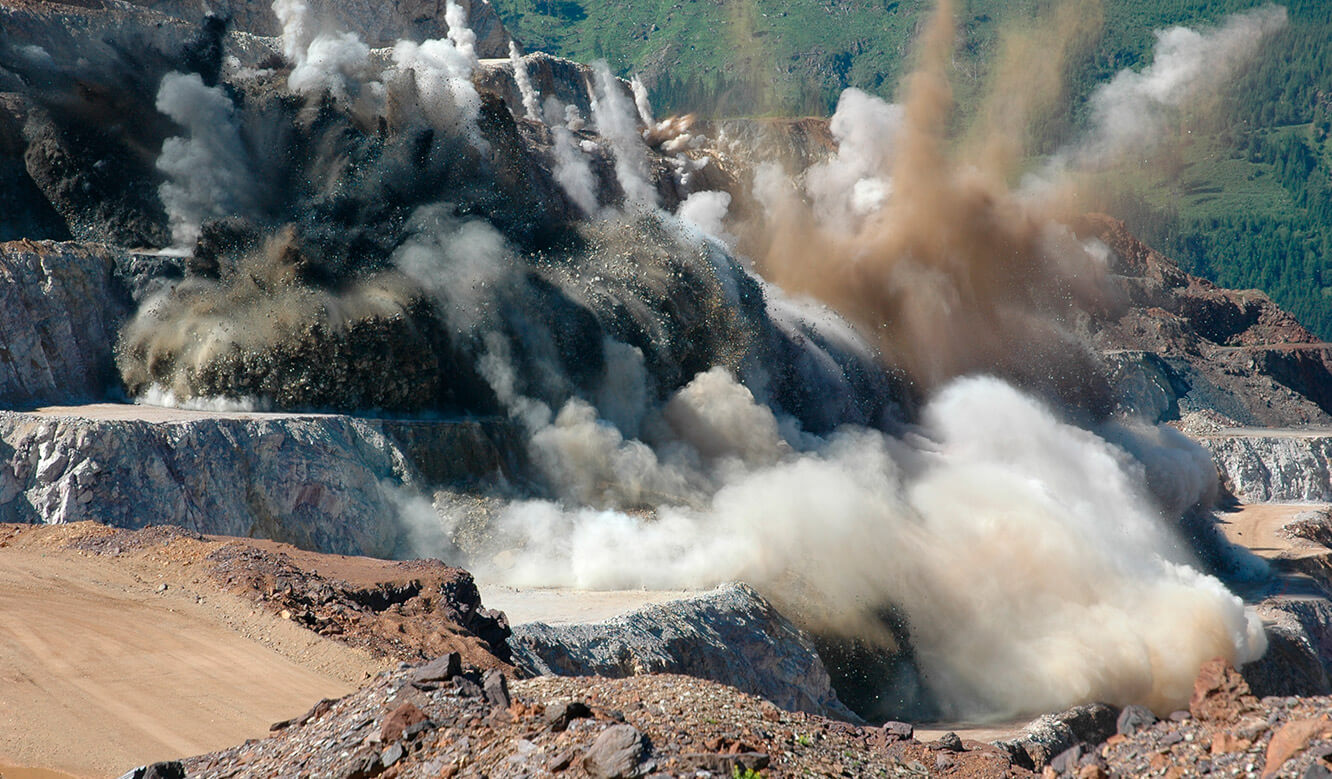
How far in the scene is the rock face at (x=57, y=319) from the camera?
3431 centimetres

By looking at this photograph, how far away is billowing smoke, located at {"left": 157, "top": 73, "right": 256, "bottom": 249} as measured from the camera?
42062 mm

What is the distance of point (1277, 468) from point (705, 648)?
212 feet

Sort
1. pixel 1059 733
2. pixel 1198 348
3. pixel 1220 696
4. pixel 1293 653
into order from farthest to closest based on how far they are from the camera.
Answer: pixel 1198 348 < pixel 1293 653 < pixel 1059 733 < pixel 1220 696

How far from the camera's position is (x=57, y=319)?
35.8 metres

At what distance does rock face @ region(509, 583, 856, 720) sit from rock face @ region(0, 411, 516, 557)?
9.10m

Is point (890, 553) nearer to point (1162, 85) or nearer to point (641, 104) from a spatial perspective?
point (1162, 85)

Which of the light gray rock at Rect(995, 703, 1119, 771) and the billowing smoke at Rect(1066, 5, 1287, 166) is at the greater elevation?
the billowing smoke at Rect(1066, 5, 1287, 166)

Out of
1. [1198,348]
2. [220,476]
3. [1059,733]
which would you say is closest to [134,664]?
[220,476]

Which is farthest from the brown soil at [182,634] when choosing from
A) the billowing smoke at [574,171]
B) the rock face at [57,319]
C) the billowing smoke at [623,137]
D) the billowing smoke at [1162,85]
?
the billowing smoke at [1162,85]

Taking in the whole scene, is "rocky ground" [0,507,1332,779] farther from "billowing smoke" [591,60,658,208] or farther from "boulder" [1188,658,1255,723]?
"billowing smoke" [591,60,658,208]

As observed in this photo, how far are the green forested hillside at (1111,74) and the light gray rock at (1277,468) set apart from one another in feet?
63.5

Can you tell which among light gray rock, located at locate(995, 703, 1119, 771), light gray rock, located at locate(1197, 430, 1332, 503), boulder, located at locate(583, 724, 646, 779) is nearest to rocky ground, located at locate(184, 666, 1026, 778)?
boulder, located at locate(583, 724, 646, 779)

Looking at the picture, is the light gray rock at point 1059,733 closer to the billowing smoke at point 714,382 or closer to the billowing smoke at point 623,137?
the billowing smoke at point 714,382

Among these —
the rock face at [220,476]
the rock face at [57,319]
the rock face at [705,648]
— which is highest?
the rock face at [57,319]
